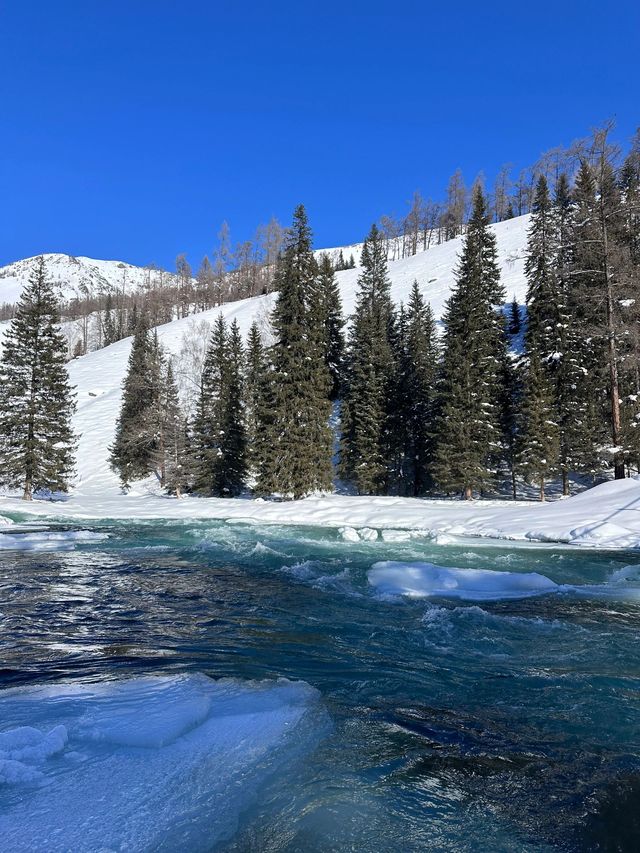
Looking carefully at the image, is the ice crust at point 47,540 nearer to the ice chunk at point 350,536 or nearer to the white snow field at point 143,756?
the ice chunk at point 350,536

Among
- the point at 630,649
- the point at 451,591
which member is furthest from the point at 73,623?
the point at 630,649

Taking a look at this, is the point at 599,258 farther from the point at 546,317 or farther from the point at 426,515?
the point at 546,317

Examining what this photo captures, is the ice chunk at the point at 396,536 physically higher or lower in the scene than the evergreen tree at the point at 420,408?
lower

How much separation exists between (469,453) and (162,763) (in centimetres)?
2891

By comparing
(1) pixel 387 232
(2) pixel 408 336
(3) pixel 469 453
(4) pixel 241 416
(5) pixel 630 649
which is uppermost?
(1) pixel 387 232

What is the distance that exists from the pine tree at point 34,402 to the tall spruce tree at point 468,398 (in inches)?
896

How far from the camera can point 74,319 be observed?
150125 millimetres

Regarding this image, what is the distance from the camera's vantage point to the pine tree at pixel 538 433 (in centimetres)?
3256

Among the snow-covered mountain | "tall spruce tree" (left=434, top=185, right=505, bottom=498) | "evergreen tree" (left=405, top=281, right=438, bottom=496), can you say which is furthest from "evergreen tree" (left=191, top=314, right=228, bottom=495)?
"tall spruce tree" (left=434, top=185, right=505, bottom=498)

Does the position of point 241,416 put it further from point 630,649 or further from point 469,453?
point 630,649

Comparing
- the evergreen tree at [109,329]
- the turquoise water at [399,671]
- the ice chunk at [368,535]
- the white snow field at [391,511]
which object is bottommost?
the turquoise water at [399,671]

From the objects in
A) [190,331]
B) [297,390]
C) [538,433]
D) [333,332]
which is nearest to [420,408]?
[538,433]

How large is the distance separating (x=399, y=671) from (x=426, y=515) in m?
15.4

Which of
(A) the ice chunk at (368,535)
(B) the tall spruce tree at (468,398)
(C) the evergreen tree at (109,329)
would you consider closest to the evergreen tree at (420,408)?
(B) the tall spruce tree at (468,398)
